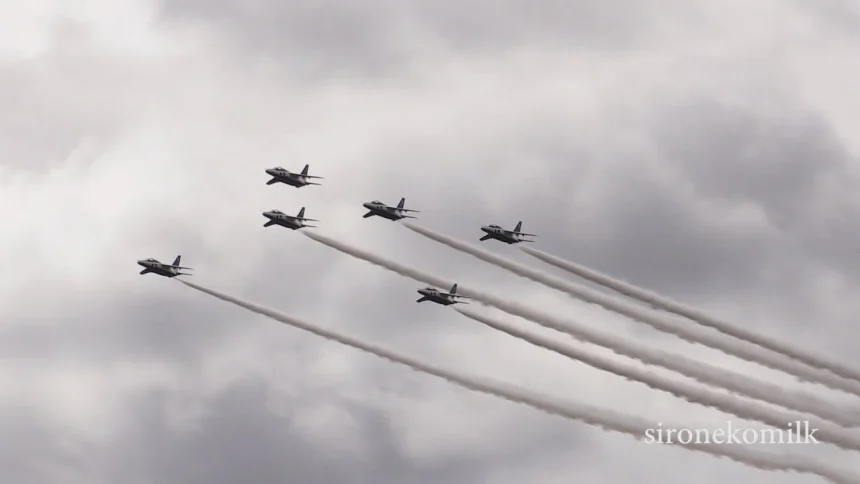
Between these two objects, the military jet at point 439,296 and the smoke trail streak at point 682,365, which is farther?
the military jet at point 439,296

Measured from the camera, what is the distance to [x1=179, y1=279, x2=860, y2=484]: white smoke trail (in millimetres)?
158500

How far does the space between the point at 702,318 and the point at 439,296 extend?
2901cm

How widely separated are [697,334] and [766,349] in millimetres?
6579

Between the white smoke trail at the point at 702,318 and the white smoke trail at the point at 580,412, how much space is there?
47.5 feet

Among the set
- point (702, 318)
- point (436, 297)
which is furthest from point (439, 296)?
point (702, 318)

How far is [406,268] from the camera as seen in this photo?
194500 millimetres

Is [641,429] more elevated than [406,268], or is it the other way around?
[406,268]

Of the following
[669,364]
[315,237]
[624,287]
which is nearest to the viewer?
[669,364]

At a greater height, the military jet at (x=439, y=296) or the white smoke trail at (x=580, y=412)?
the military jet at (x=439, y=296)

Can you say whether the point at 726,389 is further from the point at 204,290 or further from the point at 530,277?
the point at 204,290

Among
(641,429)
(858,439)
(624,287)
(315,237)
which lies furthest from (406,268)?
(858,439)

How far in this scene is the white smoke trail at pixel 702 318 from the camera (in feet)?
562

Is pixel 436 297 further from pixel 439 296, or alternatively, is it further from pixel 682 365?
pixel 682 365

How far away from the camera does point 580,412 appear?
550 feet
